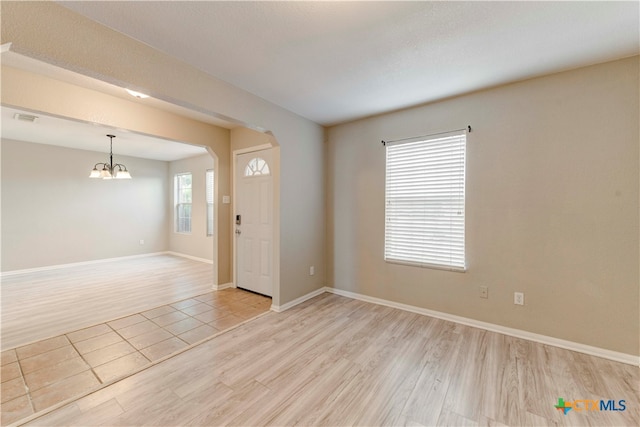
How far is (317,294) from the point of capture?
12.7ft

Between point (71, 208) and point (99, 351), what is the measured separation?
4970 mm

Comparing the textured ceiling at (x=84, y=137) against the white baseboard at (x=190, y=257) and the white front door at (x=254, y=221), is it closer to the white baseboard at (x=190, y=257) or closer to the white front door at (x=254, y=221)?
the white front door at (x=254, y=221)

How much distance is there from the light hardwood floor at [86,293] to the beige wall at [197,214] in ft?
1.66

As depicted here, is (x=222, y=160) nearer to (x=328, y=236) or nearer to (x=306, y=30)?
(x=328, y=236)

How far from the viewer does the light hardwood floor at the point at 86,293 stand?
2.84 meters

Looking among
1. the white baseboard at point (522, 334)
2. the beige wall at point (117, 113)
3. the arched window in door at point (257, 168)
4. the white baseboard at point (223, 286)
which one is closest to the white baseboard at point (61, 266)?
the white baseboard at point (223, 286)

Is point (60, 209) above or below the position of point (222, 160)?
below

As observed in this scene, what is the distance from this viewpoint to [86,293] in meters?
3.91

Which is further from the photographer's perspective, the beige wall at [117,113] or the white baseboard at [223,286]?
the white baseboard at [223,286]

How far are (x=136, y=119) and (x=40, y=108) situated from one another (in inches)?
32.2

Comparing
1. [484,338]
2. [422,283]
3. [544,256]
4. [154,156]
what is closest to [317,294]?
[422,283]

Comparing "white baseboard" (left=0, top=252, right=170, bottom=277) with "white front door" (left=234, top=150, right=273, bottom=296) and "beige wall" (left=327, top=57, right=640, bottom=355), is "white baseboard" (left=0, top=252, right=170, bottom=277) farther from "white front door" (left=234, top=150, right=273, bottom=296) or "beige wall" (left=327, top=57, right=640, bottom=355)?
"beige wall" (left=327, top=57, right=640, bottom=355)

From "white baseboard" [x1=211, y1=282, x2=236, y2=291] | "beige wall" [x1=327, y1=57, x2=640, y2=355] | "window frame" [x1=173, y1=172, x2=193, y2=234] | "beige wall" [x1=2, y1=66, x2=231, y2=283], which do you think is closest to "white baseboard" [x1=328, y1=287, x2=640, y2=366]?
"beige wall" [x1=327, y1=57, x2=640, y2=355]

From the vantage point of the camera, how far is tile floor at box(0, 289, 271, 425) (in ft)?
5.89
